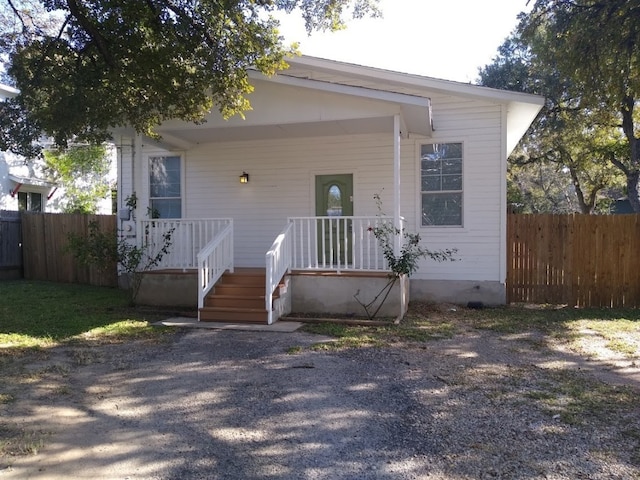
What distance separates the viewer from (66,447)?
3346mm

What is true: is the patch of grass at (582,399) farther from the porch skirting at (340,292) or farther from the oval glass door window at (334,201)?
the oval glass door window at (334,201)

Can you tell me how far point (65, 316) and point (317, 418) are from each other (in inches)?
235

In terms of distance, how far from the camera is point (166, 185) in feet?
37.1

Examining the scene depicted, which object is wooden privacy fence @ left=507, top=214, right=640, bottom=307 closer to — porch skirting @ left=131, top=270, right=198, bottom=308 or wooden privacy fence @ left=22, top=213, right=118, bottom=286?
porch skirting @ left=131, top=270, right=198, bottom=308

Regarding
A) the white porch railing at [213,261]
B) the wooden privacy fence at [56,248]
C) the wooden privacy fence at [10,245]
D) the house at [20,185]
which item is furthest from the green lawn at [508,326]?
the house at [20,185]

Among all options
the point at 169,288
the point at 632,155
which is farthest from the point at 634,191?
the point at 169,288

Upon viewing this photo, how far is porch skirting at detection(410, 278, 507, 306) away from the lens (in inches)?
373

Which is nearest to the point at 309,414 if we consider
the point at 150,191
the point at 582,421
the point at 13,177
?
the point at 582,421

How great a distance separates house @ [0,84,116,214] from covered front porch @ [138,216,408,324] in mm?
9073

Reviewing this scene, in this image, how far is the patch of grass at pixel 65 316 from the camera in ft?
22.1

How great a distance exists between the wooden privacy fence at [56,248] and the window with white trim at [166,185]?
5.45 feet

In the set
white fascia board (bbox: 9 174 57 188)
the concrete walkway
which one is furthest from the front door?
white fascia board (bbox: 9 174 57 188)

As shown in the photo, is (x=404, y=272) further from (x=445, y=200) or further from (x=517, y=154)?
(x=517, y=154)

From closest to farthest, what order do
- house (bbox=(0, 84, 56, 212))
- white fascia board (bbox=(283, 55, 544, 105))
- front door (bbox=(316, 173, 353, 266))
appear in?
white fascia board (bbox=(283, 55, 544, 105)) → front door (bbox=(316, 173, 353, 266)) → house (bbox=(0, 84, 56, 212))
